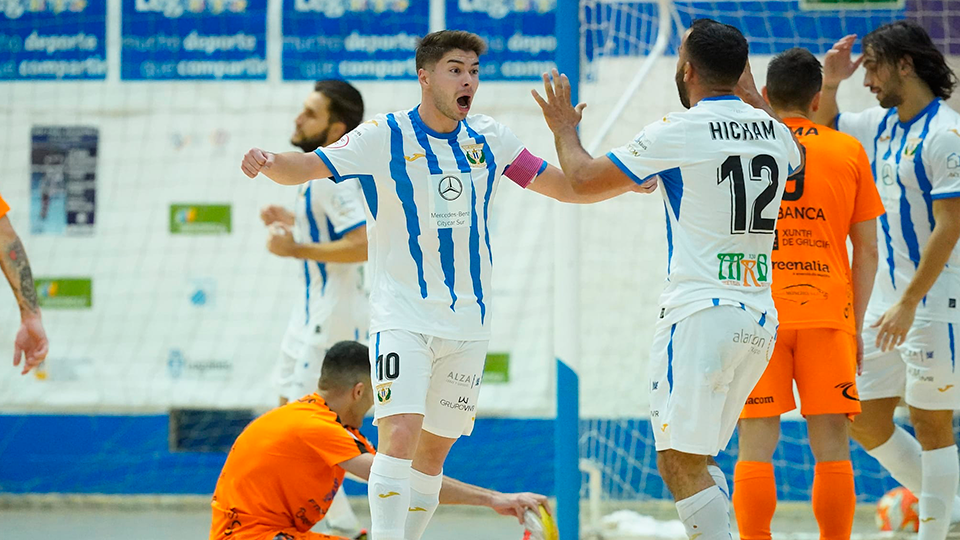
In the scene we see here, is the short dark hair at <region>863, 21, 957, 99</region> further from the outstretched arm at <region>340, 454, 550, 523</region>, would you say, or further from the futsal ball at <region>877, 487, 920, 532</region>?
the outstretched arm at <region>340, 454, 550, 523</region>

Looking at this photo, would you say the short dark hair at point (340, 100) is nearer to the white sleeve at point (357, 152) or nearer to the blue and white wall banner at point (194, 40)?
the white sleeve at point (357, 152)

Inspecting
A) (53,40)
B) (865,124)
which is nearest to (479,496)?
(865,124)

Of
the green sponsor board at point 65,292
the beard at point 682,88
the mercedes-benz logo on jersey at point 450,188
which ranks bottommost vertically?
the green sponsor board at point 65,292

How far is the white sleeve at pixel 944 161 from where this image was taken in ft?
15.4

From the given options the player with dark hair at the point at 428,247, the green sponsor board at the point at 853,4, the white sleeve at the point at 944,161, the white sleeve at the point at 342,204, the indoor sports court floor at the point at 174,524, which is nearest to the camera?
the player with dark hair at the point at 428,247

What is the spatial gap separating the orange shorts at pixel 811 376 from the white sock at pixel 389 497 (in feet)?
5.00

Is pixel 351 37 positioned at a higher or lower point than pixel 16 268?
higher

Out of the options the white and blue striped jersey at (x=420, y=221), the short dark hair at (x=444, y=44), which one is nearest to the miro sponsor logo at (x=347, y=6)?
the short dark hair at (x=444, y=44)

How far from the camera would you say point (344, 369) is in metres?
4.25

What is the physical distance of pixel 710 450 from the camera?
3.54m

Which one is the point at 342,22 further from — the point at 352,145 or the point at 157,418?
the point at 352,145

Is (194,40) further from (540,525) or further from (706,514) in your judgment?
(706,514)

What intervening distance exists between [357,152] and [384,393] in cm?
88

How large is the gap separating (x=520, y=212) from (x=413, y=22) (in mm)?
1678
